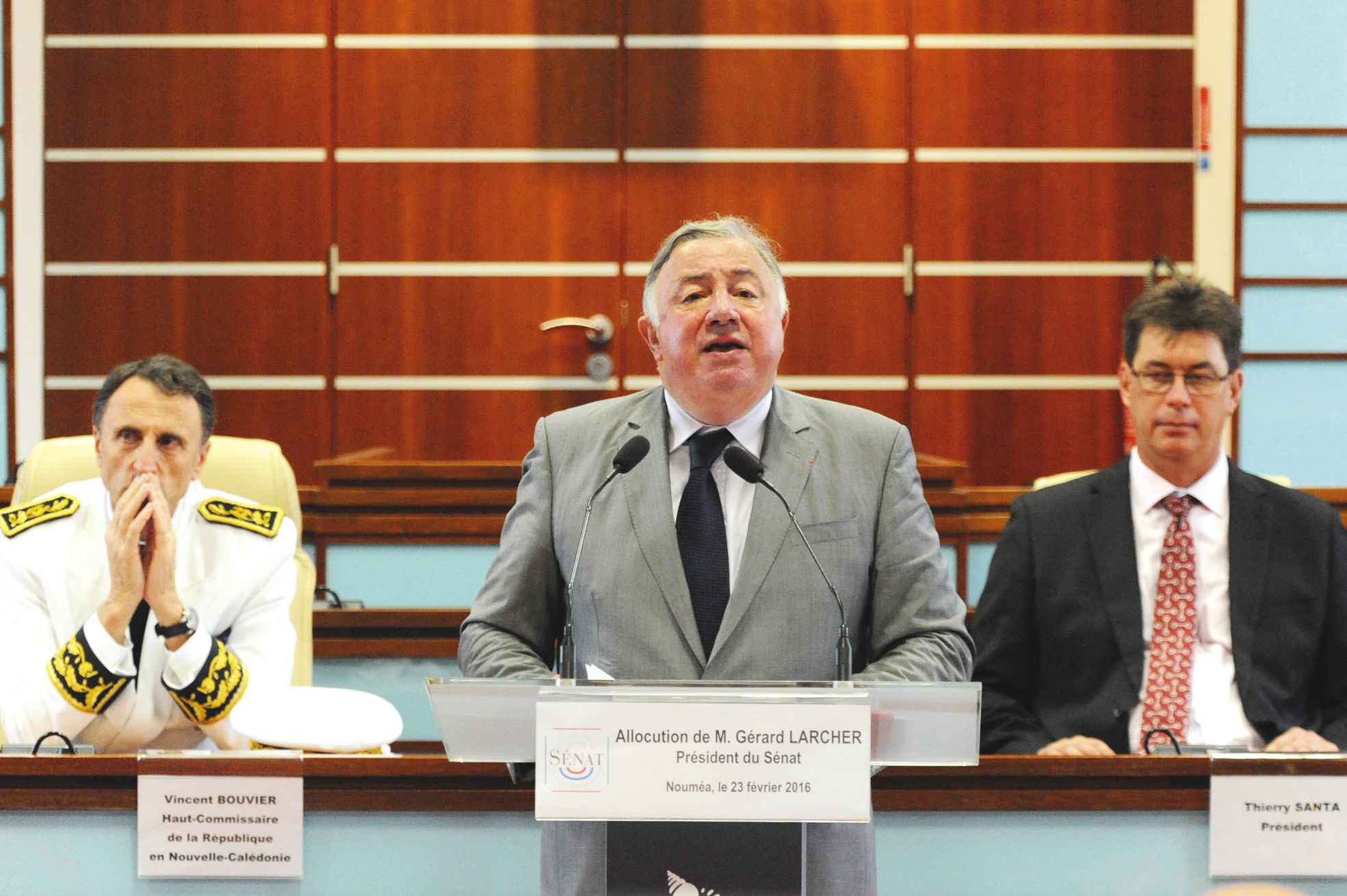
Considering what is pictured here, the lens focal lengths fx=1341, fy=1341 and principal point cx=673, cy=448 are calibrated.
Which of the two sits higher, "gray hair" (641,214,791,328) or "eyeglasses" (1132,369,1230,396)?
"gray hair" (641,214,791,328)

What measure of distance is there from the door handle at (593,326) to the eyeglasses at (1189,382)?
309cm

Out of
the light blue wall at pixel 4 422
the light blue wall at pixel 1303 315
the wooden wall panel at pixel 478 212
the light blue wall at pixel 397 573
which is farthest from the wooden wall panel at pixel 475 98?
the light blue wall at pixel 1303 315

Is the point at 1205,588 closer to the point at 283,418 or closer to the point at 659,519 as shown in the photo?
the point at 659,519

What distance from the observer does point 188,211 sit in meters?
5.19

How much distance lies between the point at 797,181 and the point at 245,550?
10.8 ft

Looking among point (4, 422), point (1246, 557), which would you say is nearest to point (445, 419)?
point (4, 422)

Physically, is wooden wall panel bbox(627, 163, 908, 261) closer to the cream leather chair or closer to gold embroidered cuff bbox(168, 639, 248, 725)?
the cream leather chair

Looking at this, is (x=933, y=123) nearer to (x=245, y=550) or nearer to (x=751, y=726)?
(x=245, y=550)

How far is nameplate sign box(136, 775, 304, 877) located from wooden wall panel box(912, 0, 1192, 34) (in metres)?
4.34

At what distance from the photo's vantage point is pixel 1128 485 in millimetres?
2342

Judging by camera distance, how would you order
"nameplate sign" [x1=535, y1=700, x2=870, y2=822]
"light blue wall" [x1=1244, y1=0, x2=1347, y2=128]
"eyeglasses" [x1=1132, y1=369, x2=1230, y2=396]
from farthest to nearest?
"light blue wall" [x1=1244, y1=0, x2=1347, y2=128], "eyeglasses" [x1=1132, y1=369, x2=1230, y2=396], "nameplate sign" [x1=535, y1=700, x2=870, y2=822]

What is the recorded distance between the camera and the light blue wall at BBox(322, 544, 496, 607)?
345cm

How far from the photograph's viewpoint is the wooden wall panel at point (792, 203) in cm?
520

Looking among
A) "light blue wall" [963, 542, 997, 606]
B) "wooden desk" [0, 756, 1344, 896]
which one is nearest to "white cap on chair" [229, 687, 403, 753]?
"wooden desk" [0, 756, 1344, 896]
